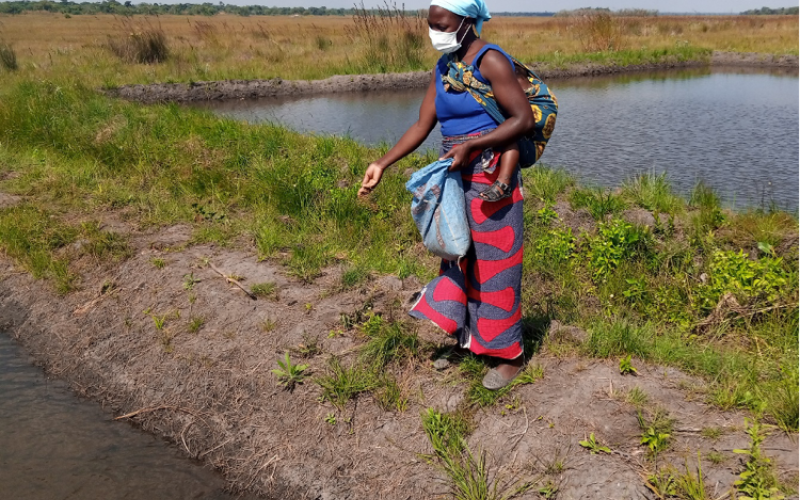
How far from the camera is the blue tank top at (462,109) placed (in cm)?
250

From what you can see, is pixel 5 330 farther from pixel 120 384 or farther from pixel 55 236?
pixel 120 384

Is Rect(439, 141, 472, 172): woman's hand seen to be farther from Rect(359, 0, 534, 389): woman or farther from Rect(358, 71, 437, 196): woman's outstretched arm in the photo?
Rect(358, 71, 437, 196): woman's outstretched arm

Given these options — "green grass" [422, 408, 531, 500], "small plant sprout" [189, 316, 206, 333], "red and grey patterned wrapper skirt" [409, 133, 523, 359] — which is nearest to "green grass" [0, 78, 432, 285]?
"small plant sprout" [189, 316, 206, 333]

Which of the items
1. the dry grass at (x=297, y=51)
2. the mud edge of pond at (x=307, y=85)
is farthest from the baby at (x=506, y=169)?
the mud edge of pond at (x=307, y=85)

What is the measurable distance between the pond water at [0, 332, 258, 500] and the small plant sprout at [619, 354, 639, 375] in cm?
203

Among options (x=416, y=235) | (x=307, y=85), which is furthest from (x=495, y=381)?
(x=307, y=85)

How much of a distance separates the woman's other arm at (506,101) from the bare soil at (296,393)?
4.18 ft

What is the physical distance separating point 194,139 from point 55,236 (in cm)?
232

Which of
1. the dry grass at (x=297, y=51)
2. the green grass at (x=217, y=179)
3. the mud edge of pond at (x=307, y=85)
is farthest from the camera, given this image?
the dry grass at (x=297, y=51)

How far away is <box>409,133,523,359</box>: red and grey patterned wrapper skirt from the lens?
8.72 feet

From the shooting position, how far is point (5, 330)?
14.7 feet

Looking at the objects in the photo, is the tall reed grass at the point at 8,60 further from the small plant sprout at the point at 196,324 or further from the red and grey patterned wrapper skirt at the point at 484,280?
the red and grey patterned wrapper skirt at the point at 484,280

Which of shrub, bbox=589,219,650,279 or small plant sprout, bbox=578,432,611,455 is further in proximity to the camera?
shrub, bbox=589,219,650,279

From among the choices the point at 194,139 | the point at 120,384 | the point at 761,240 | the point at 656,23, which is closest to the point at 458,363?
the point at 120,384
